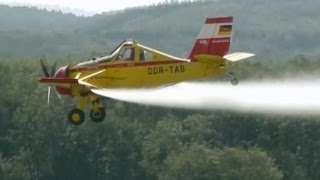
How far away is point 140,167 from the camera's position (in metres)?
156

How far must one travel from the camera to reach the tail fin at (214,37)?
4807cm

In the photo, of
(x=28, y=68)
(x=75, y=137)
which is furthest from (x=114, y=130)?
(x=28, y=68)

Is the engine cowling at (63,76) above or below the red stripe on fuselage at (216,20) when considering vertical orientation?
below

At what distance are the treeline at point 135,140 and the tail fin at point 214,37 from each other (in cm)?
9540

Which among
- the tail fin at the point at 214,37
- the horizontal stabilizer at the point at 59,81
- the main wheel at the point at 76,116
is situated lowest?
Answer: the main wheel at the point at 76,116

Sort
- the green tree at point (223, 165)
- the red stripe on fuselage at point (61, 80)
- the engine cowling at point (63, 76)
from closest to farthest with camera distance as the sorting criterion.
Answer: the red stripe on fuselage at point (61, 80) → the engine cowling at point (63, 76) → the green tree at point (223, 165)

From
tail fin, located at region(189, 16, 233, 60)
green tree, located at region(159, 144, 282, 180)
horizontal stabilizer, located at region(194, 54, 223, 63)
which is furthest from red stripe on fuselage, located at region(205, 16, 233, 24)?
green tree, located at region(159, 144, 282, 180)

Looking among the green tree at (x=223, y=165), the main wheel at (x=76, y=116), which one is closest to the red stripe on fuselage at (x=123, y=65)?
the main wheel at (x=76, y=116)

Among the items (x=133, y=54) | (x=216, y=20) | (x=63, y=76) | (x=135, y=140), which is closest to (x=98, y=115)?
(x=63, y=76)

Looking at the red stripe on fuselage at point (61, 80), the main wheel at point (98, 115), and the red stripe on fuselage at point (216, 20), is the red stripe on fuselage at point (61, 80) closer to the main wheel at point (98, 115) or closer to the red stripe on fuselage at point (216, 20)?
the main wheel at point (98, 115)

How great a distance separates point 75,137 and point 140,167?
10.9 m

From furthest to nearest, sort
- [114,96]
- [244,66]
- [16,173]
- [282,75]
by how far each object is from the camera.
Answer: [244,66]
[282,75]
[16,173]
[114,96]

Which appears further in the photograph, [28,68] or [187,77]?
[28,68]

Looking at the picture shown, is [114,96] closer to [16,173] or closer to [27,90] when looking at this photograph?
[16,173]
